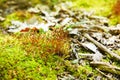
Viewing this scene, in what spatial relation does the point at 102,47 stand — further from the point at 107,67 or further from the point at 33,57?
the point at 33,57

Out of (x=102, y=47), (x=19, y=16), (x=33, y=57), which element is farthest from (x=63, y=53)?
(x=19, y=16)

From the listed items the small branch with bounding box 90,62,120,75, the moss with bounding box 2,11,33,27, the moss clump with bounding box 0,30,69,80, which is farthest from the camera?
the moss with bounding box 2,11,33,27

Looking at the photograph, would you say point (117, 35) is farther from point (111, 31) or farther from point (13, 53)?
point (13, 53)

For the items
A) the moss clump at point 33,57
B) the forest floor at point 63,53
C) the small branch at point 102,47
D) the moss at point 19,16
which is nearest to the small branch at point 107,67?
the forest floor at point 63,53

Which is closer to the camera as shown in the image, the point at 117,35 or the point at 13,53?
the point at 13,53

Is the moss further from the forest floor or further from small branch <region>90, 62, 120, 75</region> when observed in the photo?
small branch <region>90, 62, 120, 75</region>

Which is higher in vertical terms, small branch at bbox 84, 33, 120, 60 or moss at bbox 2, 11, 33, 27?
moss at bbox 2, 11, 33, 27

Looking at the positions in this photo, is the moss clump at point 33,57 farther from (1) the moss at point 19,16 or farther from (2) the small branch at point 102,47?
(1) the moss at point 19,16

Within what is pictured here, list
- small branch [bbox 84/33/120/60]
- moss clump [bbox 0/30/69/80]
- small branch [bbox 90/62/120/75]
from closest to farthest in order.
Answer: moss clump [bbox 0/30/69/80]
small branch [bbox 90/62/120/75]
small branch [bbox 84/33/120/60]

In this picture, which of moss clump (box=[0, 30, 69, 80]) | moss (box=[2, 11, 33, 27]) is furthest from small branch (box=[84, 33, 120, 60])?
moss (box=[2, 11, 33, 27])

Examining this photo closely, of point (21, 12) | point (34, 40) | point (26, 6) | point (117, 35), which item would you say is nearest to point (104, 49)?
point (117, 35)

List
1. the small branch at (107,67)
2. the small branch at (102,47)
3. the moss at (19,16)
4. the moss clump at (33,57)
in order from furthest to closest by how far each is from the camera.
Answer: the moss at (19,16), the small branch at (102,47), the small branch at (107,67), the moss clump at (33,57)
